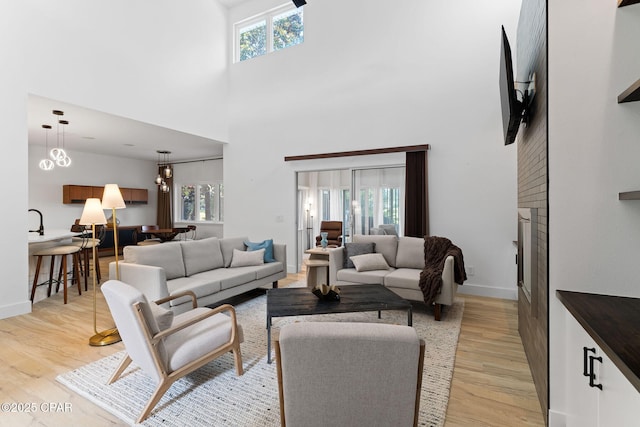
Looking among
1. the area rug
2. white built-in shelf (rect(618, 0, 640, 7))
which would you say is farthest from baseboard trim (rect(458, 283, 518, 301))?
white built-in shelf (rect(618, 0, 640, 7))

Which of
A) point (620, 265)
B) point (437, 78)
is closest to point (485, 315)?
point (620, 265)

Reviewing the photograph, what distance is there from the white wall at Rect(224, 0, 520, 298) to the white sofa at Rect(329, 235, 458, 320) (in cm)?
90

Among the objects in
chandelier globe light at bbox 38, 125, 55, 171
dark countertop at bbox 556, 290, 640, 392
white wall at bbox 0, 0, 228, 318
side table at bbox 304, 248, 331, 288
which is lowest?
side table at bbox 304, 248, 331, 288

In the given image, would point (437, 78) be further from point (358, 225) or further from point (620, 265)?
point (620, 265)

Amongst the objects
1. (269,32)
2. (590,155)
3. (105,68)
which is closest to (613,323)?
(590,155)

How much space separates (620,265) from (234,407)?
2426mm

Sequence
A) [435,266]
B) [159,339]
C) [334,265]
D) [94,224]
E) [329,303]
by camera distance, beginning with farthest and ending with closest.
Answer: [334,265], [435,266], [94,224], [329,303], [159,339]

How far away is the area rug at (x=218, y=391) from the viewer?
1.93 metres

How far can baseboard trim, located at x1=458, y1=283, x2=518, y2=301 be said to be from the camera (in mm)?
4438

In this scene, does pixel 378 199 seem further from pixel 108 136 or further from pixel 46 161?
pixel 46 161

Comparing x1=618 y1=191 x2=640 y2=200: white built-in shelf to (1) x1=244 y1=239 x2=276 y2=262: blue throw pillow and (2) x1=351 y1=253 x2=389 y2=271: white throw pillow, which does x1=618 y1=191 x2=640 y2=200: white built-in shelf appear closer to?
(2) x1=351 y1=253 x2=389 y2=271: white throw pillow

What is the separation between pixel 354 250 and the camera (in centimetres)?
450

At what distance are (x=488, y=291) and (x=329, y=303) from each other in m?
3.02

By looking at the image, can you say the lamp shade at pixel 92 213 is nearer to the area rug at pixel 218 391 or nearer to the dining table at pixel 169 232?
the area rug at pixel 218 391
